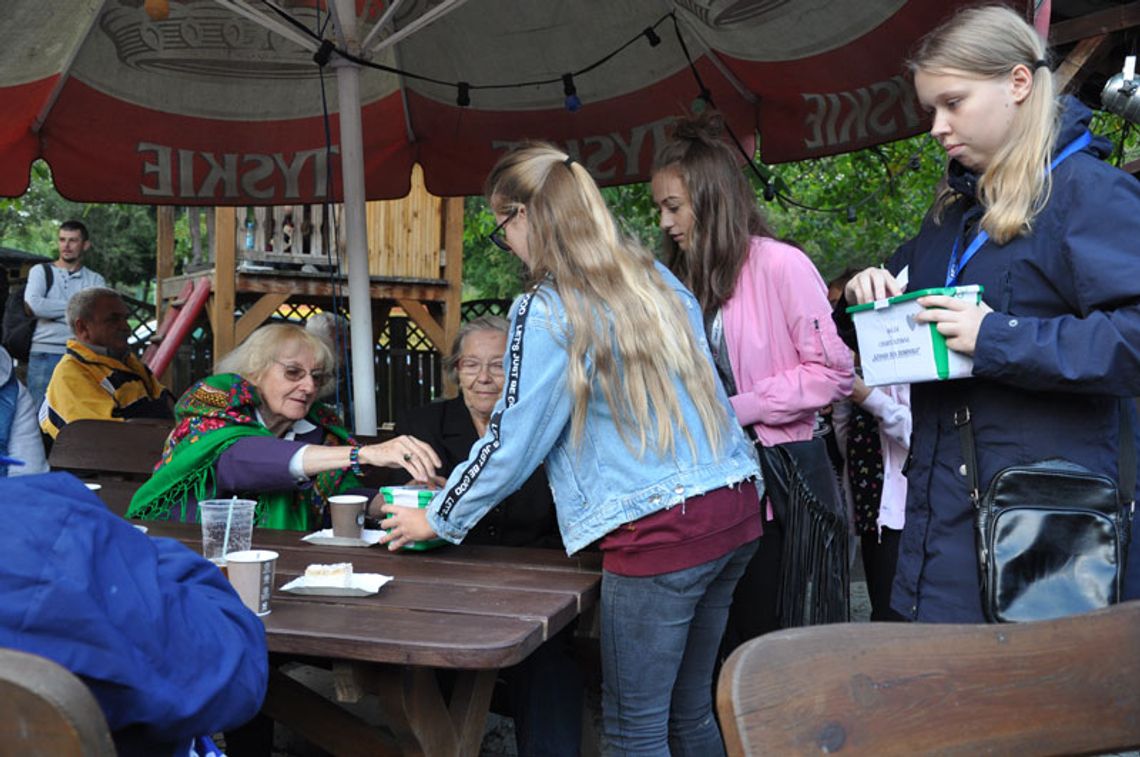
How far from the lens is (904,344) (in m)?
2.08

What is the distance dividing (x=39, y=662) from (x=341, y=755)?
73.1 inches

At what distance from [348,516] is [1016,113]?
2.01 m

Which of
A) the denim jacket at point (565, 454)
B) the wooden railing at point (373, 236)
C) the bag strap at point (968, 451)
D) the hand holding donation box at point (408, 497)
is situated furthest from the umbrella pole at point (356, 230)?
the wooden railing at point (373, 236)

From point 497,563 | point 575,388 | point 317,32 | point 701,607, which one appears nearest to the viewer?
point 575,388

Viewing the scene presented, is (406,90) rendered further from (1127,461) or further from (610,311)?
(1127,461)

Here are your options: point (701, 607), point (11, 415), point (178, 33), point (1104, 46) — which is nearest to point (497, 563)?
point (701, 607)

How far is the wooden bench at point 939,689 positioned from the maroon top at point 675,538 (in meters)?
1.28

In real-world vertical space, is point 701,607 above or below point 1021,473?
below

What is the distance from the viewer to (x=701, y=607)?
2758 mm

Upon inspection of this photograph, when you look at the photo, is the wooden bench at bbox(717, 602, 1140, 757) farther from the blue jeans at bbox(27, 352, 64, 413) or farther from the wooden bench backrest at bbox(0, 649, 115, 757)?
the blue jeans at bbox(27, 352, 64, 413)

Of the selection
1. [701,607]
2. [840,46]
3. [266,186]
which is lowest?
[701,607]

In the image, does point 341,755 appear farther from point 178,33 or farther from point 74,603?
point 178,33

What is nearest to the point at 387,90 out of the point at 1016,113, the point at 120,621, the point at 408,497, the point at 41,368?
the point at 408,497

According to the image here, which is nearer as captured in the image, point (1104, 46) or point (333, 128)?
point (1104, 46)
